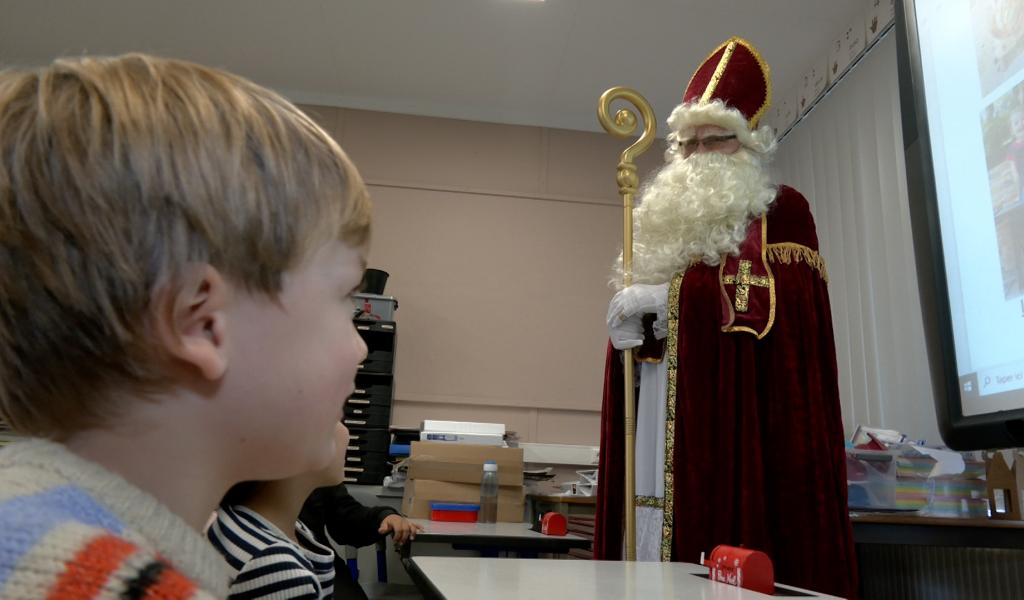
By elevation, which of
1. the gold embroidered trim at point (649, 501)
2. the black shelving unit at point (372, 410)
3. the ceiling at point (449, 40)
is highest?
the ceiling at point (449, 40)

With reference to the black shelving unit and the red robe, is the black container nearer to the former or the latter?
the black shelving unit

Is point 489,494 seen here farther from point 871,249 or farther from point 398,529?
point 871,249

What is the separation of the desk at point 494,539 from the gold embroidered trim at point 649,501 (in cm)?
38

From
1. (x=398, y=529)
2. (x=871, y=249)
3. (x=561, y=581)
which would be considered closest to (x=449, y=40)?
(x=871, y=249)

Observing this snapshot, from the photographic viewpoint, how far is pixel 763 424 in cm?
174

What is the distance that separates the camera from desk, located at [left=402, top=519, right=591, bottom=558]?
1.98 m

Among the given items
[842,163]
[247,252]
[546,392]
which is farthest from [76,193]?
[546,392]

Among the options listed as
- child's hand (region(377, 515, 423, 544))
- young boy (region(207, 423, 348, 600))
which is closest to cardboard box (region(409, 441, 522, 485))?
child's hand (region(377, 515, 423, 544))

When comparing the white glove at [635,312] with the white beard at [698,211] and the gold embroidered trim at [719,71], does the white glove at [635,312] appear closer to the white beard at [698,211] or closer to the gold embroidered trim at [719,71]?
the white beard at [698,211]

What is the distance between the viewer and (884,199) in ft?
9.58

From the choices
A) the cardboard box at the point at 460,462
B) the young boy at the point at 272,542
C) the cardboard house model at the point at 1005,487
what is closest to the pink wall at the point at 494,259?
the cardboard box at the point at 460,462

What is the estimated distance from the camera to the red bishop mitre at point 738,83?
2.11 m

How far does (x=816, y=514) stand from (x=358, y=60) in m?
2.99

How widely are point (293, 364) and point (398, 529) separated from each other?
1654 mm
